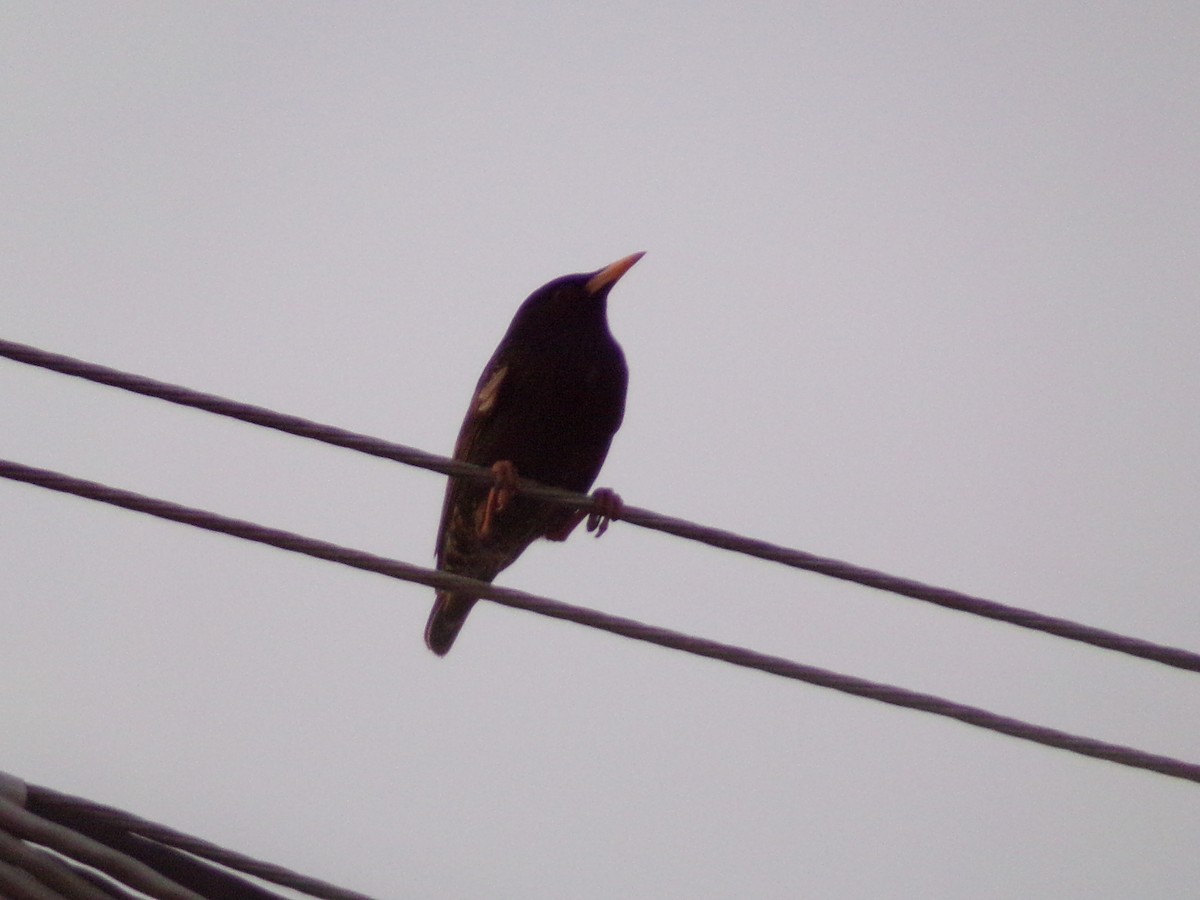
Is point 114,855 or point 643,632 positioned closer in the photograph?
Answer: point 114,855

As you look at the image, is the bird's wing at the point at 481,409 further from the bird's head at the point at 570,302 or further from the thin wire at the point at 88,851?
the thin wire at the point at 88,851

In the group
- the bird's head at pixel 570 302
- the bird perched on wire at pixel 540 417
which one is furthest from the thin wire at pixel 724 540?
the bird's head at pixel 570 302

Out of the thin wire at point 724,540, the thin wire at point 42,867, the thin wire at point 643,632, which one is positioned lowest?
the thin wire at point 42,867

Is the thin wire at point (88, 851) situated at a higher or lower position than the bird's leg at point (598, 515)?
lower

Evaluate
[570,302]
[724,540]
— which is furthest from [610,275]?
[724,540]

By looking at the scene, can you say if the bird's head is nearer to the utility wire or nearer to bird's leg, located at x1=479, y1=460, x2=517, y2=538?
bird's leg, located at x1=479, y1=460, x2=517, y2=538

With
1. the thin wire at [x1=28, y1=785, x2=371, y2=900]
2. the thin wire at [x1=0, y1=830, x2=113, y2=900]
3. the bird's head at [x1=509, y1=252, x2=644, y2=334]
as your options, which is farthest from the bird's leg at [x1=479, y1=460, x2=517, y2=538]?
the thin wire at [x1=0, y1=830, x2=113, y2=900]

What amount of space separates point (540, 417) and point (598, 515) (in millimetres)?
577

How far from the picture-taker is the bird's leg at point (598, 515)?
2688mm

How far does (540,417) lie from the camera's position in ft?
12.6

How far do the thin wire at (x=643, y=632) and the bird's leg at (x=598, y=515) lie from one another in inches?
10.2

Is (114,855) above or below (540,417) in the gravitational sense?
below

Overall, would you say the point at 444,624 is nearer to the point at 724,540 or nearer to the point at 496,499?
the point at 496,499

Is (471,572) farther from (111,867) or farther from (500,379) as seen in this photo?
(111,867)
